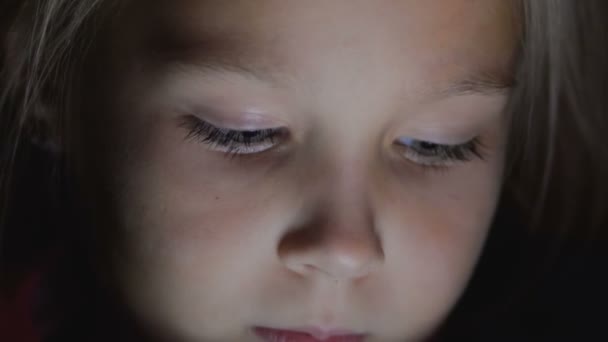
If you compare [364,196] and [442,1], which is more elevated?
[442,1]

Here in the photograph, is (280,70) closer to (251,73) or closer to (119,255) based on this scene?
(251,73)

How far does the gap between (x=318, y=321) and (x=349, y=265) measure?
9 cm

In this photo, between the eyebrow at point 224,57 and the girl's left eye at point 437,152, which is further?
the girl's left eye at point 437,152

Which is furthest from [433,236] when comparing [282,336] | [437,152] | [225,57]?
[225,57]

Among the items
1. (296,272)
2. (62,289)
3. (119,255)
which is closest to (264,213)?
(296,272)

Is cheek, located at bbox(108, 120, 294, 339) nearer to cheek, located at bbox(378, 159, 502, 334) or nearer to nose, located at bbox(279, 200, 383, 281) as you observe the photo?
nose, located at bbox(279, 200, 383, 281)

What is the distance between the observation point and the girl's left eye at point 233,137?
97 cm

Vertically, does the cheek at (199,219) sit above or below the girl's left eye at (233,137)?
below

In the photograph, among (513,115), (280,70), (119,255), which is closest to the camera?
(280,70)

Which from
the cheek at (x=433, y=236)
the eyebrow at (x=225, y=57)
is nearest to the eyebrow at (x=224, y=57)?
the eyebrow at (x=225, y=57)

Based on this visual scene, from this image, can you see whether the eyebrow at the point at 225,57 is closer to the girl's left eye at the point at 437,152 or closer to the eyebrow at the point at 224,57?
the eyebrow at the point at 224,57

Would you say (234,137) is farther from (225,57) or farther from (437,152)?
(437,152)

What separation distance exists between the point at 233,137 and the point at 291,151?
6cm

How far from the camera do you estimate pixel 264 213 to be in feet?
3.18
